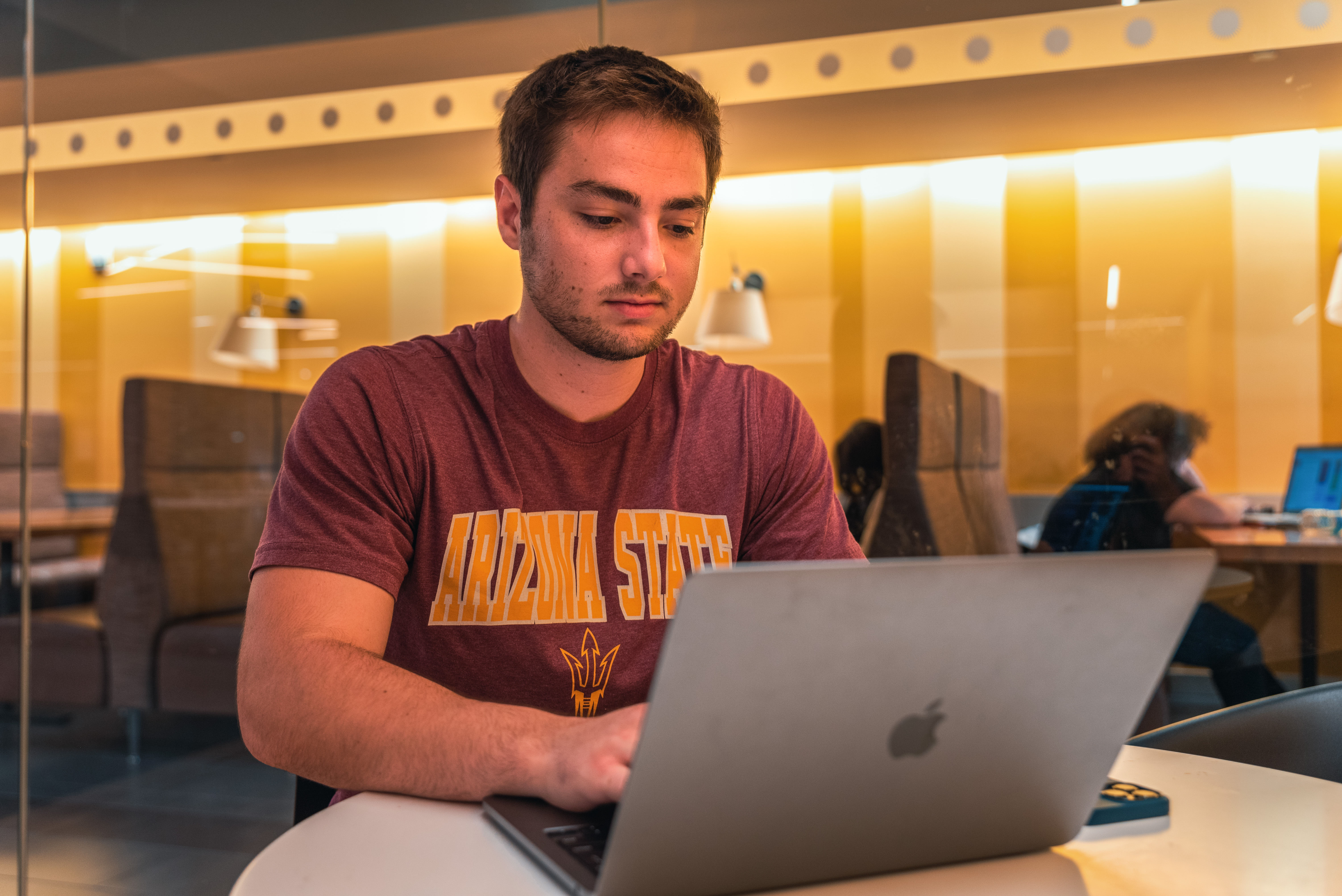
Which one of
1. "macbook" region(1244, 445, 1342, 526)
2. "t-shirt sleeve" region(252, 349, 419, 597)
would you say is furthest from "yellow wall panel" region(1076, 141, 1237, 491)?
"t-shirt sleeve" region(252, 349, 419, 597)

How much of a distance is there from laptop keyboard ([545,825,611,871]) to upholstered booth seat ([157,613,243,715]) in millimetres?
2344

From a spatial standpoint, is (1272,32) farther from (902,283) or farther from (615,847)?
(615,847)

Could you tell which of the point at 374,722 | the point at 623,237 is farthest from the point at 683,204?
the point at 374,722

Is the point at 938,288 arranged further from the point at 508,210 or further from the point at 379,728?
the point at 379,728

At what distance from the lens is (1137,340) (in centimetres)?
240

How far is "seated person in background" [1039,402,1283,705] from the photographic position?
2199 mm

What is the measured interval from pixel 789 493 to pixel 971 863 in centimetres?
60

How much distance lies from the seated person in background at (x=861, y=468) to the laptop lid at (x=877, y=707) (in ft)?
5.99

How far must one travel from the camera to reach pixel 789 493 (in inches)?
43.4

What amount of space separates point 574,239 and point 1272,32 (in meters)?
2.01

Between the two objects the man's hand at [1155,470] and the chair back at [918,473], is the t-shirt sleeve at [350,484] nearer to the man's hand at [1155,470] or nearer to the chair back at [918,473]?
the chair back at [918,473]

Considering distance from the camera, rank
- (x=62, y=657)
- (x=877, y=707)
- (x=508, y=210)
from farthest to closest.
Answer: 1. (x=62, y=657)
2. (x=508, y=210)
3. (x=877, y=707)

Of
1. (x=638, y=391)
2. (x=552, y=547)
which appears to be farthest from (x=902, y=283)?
(x=552, y=547)

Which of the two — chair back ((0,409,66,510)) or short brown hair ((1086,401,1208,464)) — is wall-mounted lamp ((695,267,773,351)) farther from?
chair back ((0,409,66,510))
